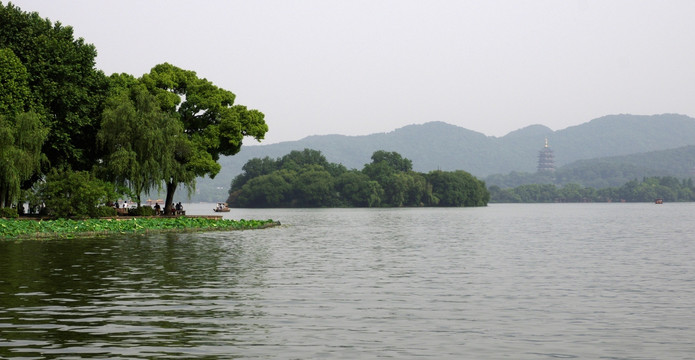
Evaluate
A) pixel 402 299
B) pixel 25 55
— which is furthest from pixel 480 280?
pixel 25 55

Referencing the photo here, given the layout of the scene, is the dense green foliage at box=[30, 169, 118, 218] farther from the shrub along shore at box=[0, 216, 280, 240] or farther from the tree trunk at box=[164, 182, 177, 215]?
the tree trunk at box=[164, 182, 177, 215]

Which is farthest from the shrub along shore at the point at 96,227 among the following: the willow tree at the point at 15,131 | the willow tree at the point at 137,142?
the willow tree at the point at 137,142

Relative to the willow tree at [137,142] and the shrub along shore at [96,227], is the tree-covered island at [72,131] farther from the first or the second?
the shrub along shore at [96,227]

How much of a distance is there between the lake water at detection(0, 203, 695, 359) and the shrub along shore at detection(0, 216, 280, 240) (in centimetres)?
982

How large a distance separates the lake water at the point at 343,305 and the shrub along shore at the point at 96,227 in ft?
32.2

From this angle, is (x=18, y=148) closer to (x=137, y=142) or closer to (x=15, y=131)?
(x=15, y=131)

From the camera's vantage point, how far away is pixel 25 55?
6362 cm

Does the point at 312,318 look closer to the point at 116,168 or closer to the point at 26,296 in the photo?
the point at 26,296

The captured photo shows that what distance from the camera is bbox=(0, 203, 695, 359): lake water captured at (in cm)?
1375

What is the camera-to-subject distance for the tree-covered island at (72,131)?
5856 cm

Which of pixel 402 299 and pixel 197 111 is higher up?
pixel 197 111

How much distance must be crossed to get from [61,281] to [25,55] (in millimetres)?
→ 45221

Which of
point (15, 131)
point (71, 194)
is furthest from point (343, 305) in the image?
point (71, 194)

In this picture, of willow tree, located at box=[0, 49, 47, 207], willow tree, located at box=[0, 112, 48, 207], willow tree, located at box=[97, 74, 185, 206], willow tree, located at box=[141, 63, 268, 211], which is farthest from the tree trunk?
willow tree, located at box=[0, 112, 48, 207]
